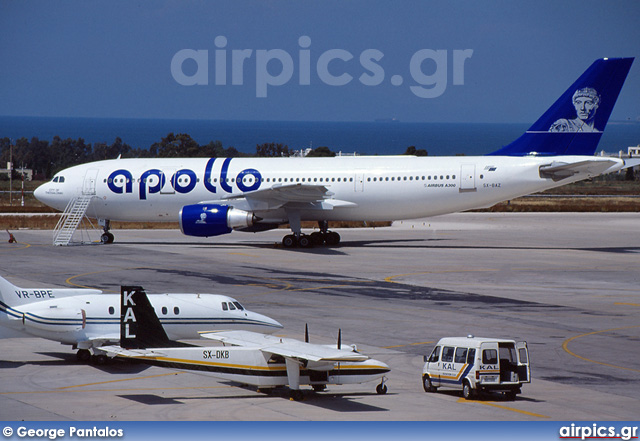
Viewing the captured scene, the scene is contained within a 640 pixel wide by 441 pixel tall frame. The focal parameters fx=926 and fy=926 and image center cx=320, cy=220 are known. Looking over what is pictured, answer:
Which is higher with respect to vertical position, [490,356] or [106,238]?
[106,238]

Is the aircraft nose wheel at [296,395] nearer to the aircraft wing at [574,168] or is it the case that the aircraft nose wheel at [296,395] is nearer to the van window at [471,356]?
the van window at [471,356]

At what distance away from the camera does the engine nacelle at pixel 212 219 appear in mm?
57156

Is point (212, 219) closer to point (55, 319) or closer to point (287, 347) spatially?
point (55, 319)

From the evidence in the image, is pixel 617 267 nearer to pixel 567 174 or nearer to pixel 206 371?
pixel 567 174

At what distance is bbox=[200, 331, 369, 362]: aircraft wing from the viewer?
2290cm

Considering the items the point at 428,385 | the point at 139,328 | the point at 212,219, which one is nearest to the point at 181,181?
the point at 212,219

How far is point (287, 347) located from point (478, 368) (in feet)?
16.2

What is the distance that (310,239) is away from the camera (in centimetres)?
6175

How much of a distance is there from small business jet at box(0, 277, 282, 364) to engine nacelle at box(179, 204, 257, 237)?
28154 mm

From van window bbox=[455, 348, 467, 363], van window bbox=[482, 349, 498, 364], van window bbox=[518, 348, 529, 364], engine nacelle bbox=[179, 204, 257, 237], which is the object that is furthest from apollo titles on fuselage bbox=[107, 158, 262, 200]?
van window bbox=[482, 349, 498, 364]

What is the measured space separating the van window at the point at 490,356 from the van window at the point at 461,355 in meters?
0.53

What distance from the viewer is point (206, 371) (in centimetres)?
2367

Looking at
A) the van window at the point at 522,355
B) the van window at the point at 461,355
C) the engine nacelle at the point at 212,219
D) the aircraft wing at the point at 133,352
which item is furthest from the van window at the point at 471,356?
the engine nacelle at the point at 212,219

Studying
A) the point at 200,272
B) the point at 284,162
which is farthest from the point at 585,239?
the point at 200,272
